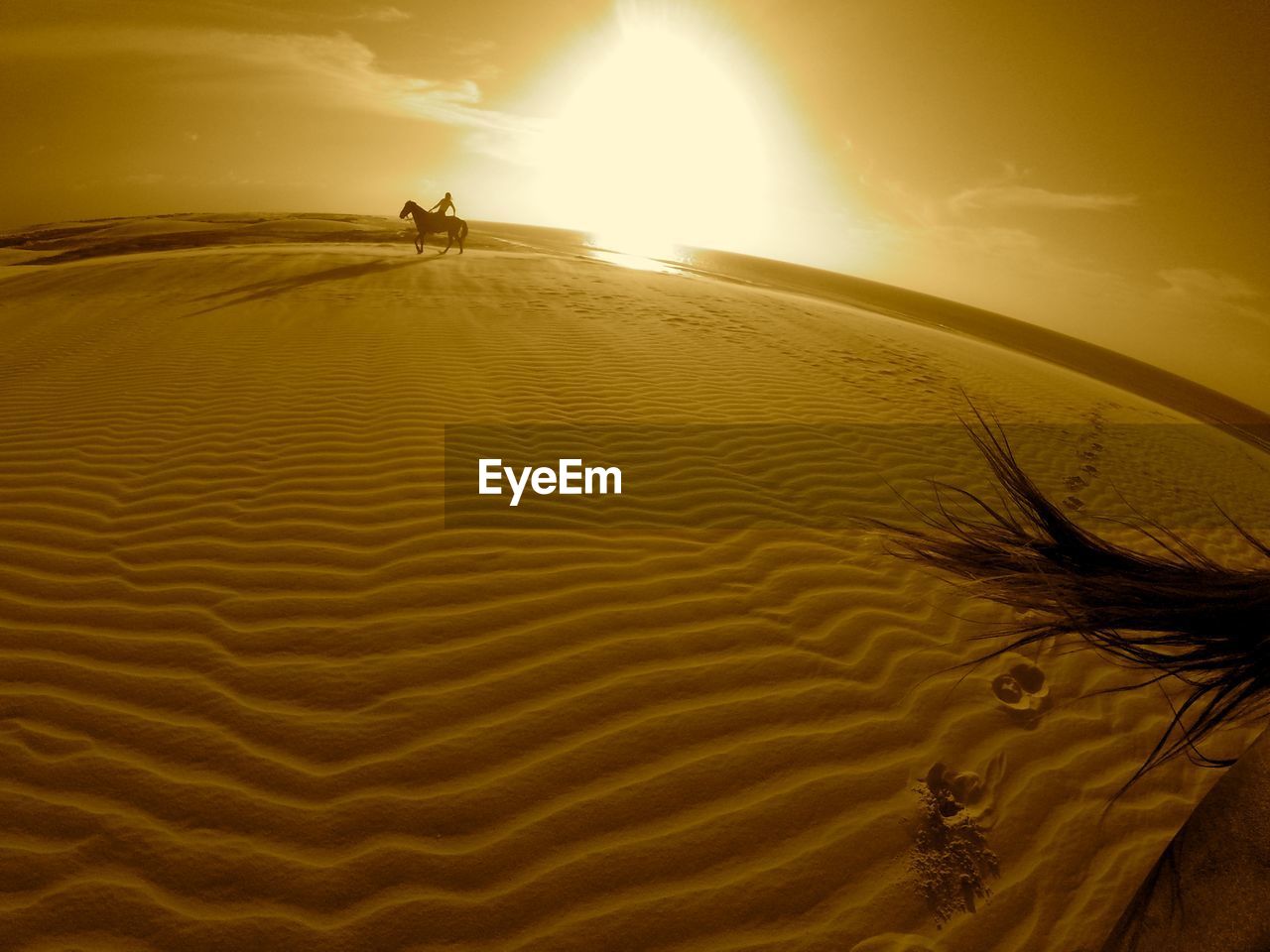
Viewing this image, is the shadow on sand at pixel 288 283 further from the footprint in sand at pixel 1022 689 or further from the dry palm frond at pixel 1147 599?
the footprint in sand at pixel 1022 689

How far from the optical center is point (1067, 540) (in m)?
2.36

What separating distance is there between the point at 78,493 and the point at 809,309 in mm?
17860

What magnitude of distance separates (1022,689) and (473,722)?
2712mm

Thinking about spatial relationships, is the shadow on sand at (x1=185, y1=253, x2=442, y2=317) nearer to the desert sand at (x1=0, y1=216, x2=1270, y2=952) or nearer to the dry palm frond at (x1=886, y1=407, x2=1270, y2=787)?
the desert sand at (x1=0, y1=216, x2=1270, y2=952)

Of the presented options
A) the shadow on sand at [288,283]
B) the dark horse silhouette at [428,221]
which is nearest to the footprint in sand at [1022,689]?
the shadow on sand at [288,283]

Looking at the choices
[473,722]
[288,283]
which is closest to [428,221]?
[288,283]

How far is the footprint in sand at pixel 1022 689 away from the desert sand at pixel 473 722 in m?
0.03

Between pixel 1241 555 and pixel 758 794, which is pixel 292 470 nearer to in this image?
pixel 758 794

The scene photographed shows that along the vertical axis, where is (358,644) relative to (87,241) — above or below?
below

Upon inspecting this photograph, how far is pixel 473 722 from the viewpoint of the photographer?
8.08ft

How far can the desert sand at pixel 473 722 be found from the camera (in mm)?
1931

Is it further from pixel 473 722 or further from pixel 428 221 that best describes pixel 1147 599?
pixel 428 221

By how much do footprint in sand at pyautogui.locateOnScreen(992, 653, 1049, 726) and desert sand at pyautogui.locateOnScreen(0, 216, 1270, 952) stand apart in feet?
0.11

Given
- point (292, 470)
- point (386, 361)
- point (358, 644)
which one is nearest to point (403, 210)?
point (386, 361)
